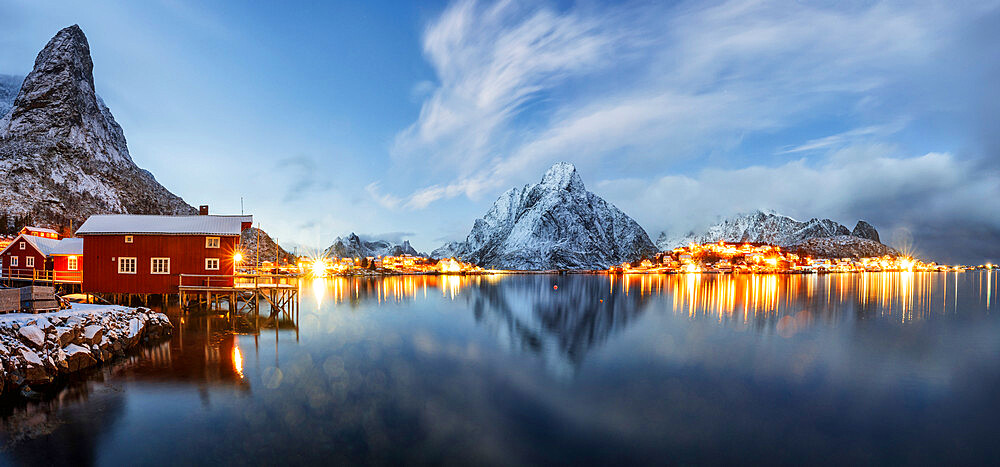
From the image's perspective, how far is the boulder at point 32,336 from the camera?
2141cm

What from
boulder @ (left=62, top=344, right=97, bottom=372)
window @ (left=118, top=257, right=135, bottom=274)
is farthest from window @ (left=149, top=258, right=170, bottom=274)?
boulder @ (left=62, top=344, right=97, bottom=372)

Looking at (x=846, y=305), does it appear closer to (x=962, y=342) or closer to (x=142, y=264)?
(x=962, y=342)

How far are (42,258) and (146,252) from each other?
2743 centimetres

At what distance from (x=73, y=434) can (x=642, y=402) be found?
21.2m

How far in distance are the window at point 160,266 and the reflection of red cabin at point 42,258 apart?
17.7m

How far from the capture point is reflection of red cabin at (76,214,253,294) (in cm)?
4050

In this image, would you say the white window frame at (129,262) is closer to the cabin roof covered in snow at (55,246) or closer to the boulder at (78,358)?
the cabin roof covered in snow at (55,246)

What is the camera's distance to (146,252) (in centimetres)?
4088

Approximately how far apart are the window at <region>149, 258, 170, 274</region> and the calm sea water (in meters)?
6.84

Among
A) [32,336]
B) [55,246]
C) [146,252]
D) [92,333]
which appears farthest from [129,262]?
[55,246]

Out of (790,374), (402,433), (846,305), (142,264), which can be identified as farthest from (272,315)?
(846,305)

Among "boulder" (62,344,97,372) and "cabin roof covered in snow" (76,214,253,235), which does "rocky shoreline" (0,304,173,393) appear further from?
"cabin roof covered in snow" (76,214,253,235)

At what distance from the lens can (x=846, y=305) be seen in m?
62.7

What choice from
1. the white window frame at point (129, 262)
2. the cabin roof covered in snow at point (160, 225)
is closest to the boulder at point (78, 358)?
the cabin roof covered in snow at point (160, 225)
